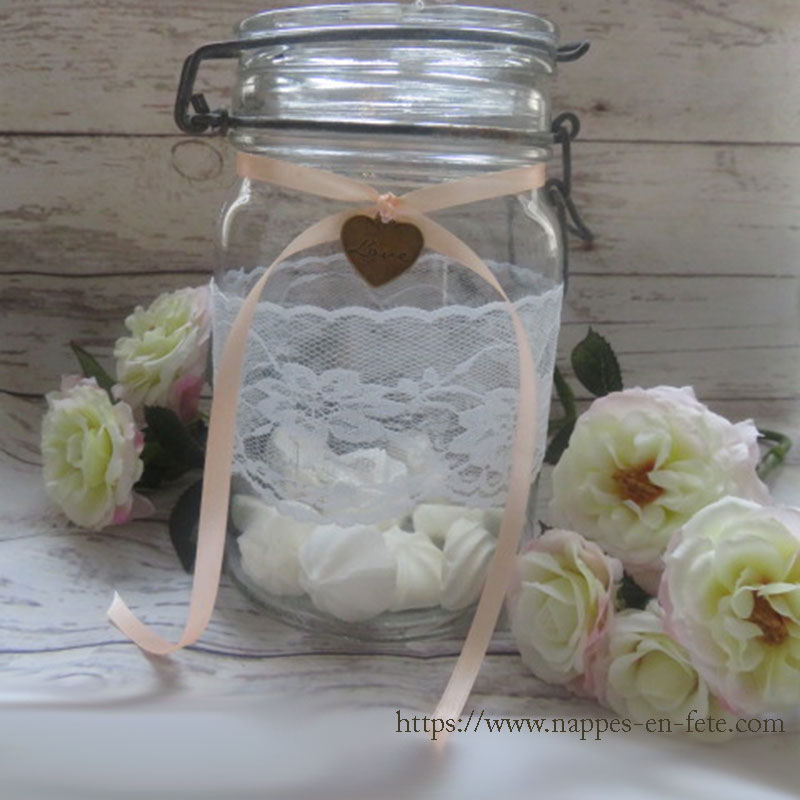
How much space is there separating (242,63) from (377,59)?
0.32 ft

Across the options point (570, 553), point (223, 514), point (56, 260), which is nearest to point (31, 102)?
point (56, 260)

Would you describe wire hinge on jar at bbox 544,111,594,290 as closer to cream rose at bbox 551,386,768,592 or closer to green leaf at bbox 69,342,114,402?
cream rose at bbox 551,386,768,592

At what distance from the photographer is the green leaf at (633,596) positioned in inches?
26.5

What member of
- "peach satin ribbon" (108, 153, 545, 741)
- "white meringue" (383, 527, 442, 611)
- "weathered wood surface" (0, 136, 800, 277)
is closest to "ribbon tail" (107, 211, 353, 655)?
"peach satin ribbon" (108, 153, 545, 741)

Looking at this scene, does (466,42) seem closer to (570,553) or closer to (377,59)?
(377,59)

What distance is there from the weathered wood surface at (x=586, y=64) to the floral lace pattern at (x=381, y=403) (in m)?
0.37

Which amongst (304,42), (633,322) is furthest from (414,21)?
(633,322)

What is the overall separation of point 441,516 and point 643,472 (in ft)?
0.41

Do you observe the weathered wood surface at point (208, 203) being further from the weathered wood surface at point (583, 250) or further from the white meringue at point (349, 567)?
the white meringue at point (349, 567)

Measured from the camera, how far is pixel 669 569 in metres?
0.57

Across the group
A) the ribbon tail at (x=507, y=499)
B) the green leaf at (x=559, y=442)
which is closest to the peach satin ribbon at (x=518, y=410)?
the ribbon tail at (x=507, y=499)

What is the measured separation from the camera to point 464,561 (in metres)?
0.66

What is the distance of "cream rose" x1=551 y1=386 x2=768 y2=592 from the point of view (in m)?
0.65

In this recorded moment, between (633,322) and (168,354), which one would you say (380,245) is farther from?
(633,322)
